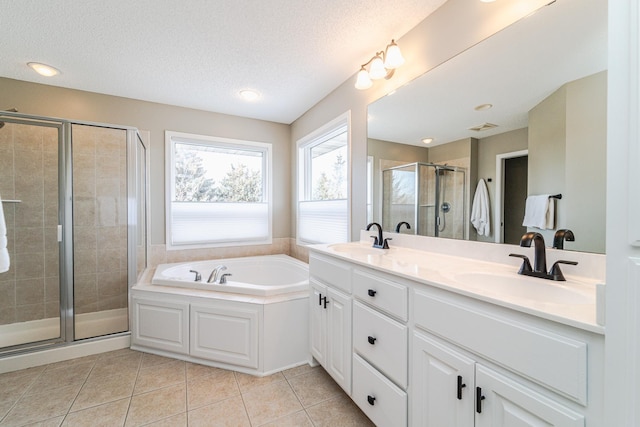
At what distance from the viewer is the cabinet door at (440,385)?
0.89 metres

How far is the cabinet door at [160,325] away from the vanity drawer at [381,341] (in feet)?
4.64

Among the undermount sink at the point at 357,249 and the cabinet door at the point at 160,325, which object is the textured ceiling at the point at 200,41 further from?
the cabinet door at the point at 160,325

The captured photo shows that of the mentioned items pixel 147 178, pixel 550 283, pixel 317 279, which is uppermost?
pixel 147 178

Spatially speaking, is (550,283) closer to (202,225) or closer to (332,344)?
(332,344)

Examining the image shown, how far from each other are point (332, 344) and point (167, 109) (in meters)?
2.91

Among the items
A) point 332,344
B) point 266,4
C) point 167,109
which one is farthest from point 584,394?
point 167,109

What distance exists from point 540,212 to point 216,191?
9.92ft

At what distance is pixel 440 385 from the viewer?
978mm

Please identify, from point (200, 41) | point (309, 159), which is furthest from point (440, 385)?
point (309, 159)

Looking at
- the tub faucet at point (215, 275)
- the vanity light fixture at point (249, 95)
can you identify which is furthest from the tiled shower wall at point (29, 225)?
the vanity light fixture at point (249, 95)

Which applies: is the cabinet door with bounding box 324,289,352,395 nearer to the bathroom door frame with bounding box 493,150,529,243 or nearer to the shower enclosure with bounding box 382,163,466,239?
the shower enclosure with bounding box 382,163,466,239

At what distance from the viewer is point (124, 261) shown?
8.43 feet

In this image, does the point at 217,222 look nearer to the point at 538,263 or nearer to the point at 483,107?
the point at 483,107

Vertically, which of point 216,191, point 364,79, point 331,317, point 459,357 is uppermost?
point 364,79
